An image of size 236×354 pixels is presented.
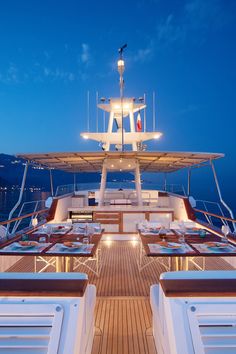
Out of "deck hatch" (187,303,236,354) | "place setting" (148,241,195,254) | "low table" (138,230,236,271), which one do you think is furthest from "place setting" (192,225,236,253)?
"deck hatch" (187,303,236,354)

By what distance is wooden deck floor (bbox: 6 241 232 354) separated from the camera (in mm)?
2572

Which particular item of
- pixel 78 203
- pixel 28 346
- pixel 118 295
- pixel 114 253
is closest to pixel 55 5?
pixel 78 203

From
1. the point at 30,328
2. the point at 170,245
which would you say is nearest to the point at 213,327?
the point at 30,328

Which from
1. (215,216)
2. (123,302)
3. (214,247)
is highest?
(215,216)

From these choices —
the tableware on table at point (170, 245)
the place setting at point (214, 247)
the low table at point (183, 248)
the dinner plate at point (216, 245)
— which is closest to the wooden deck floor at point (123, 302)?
the low table at point (183, 248)

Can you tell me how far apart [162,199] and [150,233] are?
6.39 metres

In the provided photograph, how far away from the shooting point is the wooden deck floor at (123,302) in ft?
8.44

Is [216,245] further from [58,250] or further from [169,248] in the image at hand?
[58,250]

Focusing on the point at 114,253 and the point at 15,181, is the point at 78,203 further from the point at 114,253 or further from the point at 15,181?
the point at 15,181

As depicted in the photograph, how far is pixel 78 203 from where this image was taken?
962 cm

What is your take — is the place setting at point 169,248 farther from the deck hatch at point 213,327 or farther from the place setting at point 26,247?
the deck hatch at point 213,327

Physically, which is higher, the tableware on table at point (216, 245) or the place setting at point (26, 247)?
the place setting at point (26, 247)

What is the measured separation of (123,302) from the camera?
3543mm

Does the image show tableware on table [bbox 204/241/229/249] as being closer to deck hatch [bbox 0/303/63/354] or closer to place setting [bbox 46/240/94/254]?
place setting [bbox 46/240/94/254]
